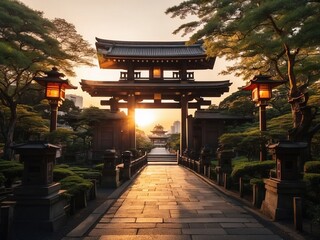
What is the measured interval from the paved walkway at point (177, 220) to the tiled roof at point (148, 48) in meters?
20.6

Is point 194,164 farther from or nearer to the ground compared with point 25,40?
nearer to the ground

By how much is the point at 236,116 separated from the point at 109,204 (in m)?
20.2

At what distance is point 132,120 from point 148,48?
450 inches

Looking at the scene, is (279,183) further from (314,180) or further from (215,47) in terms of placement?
(215,47)

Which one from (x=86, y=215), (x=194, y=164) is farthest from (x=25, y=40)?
(x=194, y=164)

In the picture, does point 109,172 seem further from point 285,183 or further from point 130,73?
point 130,73

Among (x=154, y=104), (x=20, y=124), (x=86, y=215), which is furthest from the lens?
(x=154, y=104)

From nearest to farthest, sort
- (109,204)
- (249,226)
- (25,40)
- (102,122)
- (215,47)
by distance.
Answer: (249,226), (109,204), (215,47), (25,40), (102,122)

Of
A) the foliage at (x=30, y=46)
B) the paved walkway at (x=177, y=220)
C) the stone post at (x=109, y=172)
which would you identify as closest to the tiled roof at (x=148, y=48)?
the foliage at (x=30, y=46)

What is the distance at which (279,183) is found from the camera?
6.64 m

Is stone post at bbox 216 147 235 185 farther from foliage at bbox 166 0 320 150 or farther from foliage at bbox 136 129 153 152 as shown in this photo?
foliage at bbox 136 129 153 152

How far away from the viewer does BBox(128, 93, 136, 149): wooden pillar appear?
25.4m

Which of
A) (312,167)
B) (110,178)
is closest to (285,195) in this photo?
(312,167)

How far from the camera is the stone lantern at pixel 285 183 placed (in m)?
6.59
